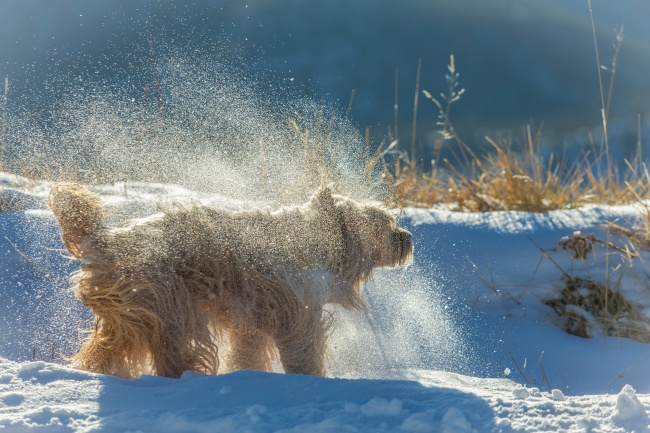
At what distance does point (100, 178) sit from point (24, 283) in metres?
1.46

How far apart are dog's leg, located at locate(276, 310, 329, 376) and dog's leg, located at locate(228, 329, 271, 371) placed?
0.32 feet

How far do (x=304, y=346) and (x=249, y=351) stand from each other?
0.90 ft

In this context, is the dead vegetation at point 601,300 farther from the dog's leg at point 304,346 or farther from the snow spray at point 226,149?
the dog's leg at point 304,346

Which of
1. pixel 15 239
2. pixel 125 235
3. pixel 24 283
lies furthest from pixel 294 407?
pixel 15 239

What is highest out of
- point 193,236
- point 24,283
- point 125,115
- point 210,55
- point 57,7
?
point 57,7

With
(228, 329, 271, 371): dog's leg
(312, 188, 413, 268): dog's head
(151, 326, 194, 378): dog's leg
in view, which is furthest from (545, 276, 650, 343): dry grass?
(151, 326, 194, 378): dog's leg

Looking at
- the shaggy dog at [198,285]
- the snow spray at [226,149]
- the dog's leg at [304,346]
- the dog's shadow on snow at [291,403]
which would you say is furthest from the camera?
the snow spray at [226,149]

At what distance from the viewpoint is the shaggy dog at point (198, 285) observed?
2.90m

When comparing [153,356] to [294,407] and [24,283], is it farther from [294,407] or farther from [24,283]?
[24,283]

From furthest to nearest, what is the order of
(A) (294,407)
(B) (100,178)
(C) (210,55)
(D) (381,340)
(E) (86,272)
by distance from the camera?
(B) (100,178)
(C) (210,55)
(D) (381,340)
(E) (86,272)
(A) (294,407)

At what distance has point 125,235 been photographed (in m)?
2.93

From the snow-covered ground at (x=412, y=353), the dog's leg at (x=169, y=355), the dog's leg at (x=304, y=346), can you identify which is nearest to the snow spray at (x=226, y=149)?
the snow-covered ground at (x=412, y=353)

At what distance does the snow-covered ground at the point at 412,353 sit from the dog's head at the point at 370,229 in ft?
1.93

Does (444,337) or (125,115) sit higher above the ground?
(125,115)
